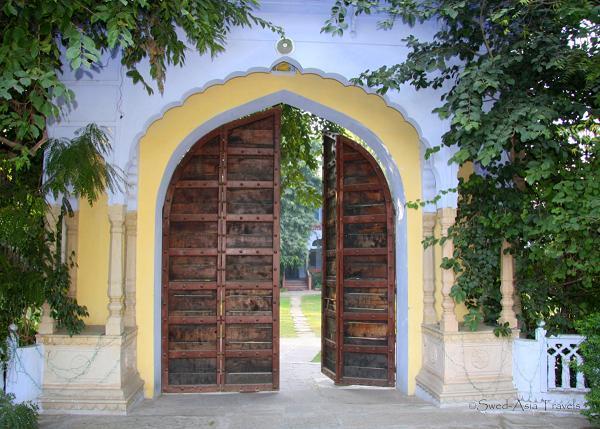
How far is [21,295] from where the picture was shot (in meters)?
5.24

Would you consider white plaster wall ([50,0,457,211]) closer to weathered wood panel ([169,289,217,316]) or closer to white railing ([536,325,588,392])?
weathered wood panel ([169,289,217,316])

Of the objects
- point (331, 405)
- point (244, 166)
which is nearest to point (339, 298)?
point (331, 405)

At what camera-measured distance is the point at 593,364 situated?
16.6 ft

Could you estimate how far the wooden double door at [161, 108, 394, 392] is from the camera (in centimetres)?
671

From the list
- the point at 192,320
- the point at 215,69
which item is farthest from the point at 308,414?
the point at 215,69

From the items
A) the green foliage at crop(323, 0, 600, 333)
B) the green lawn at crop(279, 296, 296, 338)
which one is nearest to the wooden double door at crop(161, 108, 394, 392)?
the green foliage at crop(323, 0, 600, 333)

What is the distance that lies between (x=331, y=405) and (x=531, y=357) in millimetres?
1941

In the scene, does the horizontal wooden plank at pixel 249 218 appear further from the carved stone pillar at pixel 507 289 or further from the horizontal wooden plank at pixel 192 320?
the carved stone pillar at pixel 507 289

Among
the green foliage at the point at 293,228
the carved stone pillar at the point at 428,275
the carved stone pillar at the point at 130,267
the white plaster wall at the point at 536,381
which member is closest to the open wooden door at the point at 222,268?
the carved stone pillar at the point at 130,267

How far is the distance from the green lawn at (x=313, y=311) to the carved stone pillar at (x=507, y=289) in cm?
716

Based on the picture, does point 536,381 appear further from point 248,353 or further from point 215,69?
point 215,69

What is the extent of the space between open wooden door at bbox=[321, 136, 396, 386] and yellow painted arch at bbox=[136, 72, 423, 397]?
32cm

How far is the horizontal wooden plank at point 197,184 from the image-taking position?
6.80 meters

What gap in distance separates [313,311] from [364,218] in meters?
12.4
